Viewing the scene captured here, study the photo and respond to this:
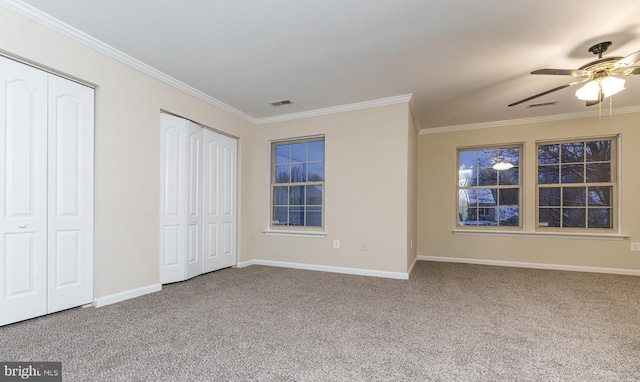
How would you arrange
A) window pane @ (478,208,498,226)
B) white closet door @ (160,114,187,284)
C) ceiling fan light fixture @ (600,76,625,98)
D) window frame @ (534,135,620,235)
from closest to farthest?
ceiling fan light fixture @ (600,76,625,98), white closet door @ (160,114,187,284), window frame @ (534,135,620,235), window pane @ (478,208,498,226)

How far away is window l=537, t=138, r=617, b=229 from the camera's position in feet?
15.0

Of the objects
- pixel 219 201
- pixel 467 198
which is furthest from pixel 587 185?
pixel 219 201

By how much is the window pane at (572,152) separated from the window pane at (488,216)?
135 centimetres

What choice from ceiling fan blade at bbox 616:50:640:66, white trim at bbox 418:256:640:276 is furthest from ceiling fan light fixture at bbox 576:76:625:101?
white trim at bbox 418:256:640:276

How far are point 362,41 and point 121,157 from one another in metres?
2.72

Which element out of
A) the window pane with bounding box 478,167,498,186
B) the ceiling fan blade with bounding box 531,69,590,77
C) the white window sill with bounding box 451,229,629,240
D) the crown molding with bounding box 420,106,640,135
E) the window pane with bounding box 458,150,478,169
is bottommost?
the white window sill with bounding box 451,229,629,240

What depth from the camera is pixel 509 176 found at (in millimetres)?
5121

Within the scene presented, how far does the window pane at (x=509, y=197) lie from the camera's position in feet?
16.6

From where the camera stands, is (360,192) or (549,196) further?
(549,196)

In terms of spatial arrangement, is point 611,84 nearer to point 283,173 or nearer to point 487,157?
point 487,157

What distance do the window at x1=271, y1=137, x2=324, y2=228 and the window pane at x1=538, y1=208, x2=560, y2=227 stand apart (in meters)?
3.75

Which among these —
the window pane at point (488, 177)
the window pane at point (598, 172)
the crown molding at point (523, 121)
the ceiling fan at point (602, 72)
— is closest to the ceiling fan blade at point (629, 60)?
the ceiling fan at point (602, 72)

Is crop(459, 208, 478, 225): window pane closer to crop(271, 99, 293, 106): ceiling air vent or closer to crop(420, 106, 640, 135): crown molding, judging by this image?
crop(420, 106, 640, 135): crown molding

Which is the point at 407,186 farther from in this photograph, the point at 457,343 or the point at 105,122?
the point at 105,122
